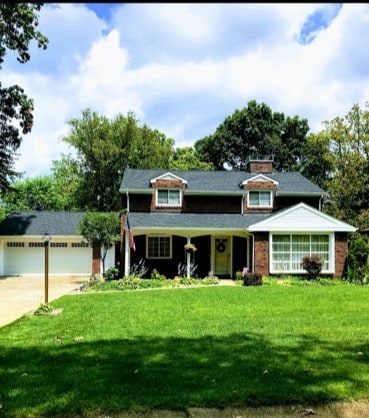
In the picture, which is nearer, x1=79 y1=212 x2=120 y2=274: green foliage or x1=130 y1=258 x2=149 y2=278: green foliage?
x1=79 y1=212 x2=120 y2=274: green foliage

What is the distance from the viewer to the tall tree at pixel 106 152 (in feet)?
123

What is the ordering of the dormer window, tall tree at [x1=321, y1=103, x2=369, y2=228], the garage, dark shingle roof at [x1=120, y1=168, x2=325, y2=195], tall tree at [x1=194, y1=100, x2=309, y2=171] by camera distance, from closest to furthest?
1. the dormer window
2. dark shingle roof at [x1=120, y1=168, x2=325, y2=195]
3. the garage
4. tall tree at [x1=321, y1=103, x2=369, y2=228]
5. tall tree at [x1=194, y1=100, x2=309, y2=171]

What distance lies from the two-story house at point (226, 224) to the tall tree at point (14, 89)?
622cm

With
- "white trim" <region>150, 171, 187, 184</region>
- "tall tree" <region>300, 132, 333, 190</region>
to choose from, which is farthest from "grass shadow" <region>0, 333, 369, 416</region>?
"tall tree" <region>300, 132, 333, 190</region>

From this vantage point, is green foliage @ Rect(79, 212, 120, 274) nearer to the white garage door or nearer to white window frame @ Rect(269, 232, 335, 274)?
the white garage door

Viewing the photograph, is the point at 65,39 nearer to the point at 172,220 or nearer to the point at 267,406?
the point at 267,406

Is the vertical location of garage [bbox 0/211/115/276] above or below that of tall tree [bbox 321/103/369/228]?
below

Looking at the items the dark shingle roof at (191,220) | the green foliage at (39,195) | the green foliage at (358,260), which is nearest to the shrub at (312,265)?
the green foliage at (358,260)

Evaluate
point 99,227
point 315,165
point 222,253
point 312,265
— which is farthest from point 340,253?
point 315,165

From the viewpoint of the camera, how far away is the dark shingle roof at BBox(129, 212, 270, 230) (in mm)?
22172

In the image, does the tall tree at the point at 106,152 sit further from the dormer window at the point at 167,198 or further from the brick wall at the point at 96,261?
the dormer window at the point at 167,198

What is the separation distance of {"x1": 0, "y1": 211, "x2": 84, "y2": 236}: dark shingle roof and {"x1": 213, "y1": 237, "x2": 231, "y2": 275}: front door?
8329 millimetres

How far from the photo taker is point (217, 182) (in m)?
26.4

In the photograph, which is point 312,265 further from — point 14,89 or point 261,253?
point 14,89
